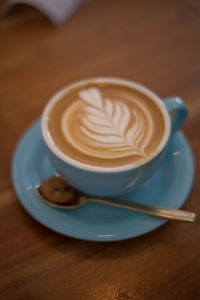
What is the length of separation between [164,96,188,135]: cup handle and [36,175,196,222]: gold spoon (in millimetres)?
246

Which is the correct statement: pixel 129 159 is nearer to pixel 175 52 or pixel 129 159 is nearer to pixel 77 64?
pixel 77 64

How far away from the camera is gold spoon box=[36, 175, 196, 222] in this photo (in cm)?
63

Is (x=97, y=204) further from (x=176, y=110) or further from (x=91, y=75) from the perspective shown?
(x=91, y=75)

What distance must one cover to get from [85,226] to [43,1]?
3.27 feet

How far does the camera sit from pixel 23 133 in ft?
2.84

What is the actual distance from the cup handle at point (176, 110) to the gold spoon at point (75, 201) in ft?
0.81

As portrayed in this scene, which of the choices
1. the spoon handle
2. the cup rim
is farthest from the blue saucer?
the cup rim

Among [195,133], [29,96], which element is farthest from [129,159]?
[29,96]

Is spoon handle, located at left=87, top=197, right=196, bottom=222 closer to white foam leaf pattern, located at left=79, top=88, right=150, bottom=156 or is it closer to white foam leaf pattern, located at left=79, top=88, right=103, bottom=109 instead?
white foam leaf pattern, located at left=79, top=88, right=150, bottom=156

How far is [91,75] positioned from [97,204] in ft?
1.77

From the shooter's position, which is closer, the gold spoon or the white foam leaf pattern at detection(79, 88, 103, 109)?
the gold spoon

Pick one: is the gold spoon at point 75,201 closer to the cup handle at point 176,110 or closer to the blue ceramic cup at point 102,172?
the blue ceramic cup at point 102,172

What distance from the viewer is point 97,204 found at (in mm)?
693

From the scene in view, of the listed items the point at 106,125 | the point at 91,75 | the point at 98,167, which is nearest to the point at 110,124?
the point at 106,125
